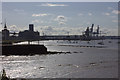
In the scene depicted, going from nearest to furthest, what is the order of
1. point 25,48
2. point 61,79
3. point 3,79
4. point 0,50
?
point 3,79 → point 61,79 → point 0,50 → point 25,48

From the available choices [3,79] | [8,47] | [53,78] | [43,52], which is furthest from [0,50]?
[3,79]

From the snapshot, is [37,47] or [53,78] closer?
[53,78]

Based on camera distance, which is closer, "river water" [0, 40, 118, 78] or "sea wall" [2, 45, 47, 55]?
"river water" [0, 40, 118, 78]

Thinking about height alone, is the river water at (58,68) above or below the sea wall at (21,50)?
below

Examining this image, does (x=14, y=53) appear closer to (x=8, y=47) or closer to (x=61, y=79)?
(x=8, y=47)

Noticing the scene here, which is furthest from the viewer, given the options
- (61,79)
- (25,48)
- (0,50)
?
(25,48)

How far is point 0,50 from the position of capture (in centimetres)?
7831

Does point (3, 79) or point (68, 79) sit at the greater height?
point (3, 79)

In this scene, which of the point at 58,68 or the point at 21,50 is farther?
the point at 21,50

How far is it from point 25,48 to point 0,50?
10.2m

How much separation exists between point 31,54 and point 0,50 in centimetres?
1209

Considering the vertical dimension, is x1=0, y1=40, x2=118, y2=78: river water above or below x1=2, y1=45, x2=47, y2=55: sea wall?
below

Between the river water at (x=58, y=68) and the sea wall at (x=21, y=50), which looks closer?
the river water at (x=58, y=68)

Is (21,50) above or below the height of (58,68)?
above
